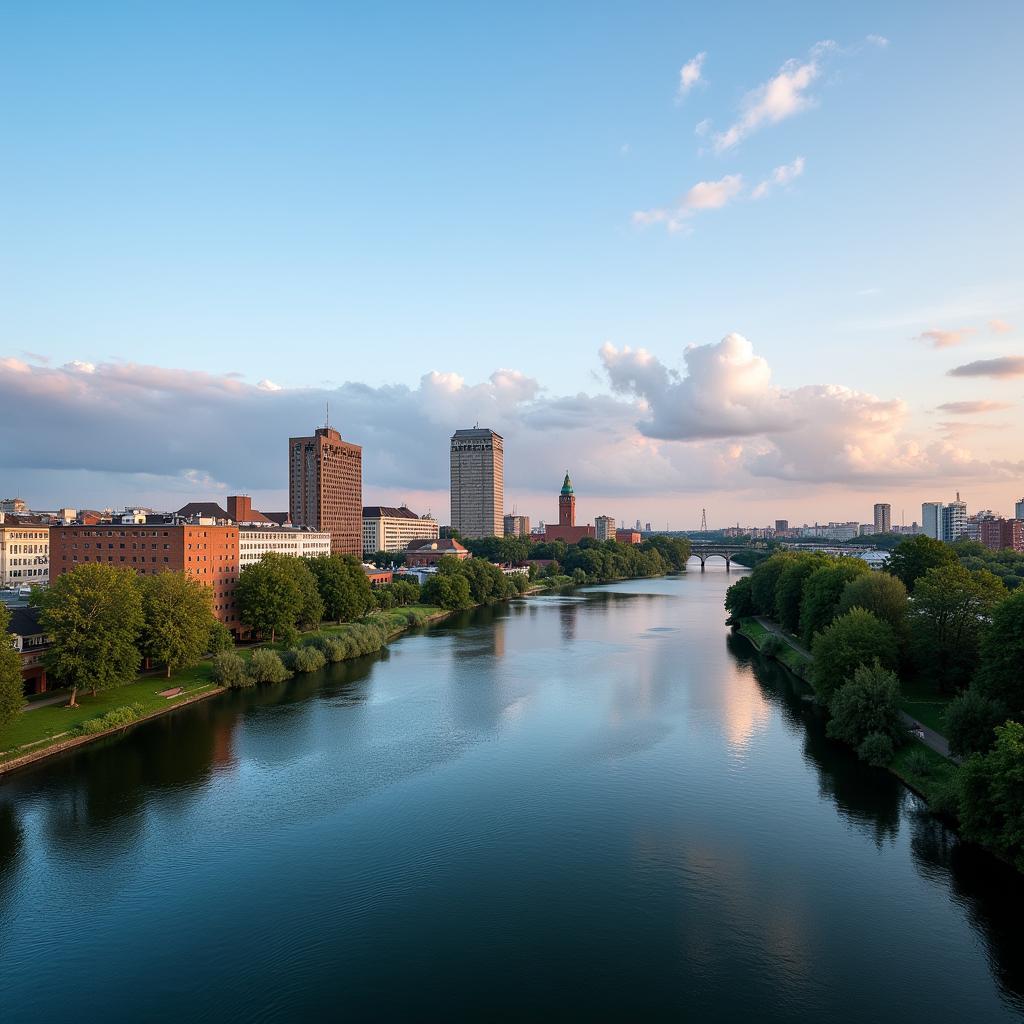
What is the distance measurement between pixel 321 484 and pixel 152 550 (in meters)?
87.9

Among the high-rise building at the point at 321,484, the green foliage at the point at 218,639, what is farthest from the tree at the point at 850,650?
the high-rise building at the point at 321,484

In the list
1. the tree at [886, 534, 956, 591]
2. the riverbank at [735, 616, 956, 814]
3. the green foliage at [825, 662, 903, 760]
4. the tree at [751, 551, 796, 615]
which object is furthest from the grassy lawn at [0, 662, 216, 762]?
the tree at [886, 534, 956, 591]

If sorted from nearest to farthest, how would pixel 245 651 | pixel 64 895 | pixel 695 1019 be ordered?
pixel 695 1019
pixel 64 895
pixel 245 651

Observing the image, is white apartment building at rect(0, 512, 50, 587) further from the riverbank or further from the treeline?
the riverbank

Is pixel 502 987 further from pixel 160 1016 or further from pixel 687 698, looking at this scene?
pixel 687 698

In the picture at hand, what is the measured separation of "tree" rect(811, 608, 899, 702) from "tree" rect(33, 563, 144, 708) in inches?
1516

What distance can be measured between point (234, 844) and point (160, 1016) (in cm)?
893

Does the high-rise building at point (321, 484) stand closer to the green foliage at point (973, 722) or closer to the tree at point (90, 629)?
the tree at point (90, 629)

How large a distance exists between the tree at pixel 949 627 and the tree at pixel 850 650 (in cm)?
161

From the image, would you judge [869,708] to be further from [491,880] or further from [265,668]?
[265,668]

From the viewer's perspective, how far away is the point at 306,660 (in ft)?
179

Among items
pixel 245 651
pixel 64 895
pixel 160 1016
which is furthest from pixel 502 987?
pixel 245 651

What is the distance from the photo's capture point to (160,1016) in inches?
645

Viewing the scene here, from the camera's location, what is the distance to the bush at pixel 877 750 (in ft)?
105
